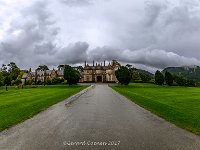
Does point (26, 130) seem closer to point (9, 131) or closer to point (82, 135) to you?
point (9, 131)

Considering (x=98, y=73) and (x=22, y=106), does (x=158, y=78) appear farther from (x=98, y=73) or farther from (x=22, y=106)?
(x=22, y=106)

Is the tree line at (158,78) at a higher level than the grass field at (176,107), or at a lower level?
higher

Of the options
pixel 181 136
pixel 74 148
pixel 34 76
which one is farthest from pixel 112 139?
pixel 34 76

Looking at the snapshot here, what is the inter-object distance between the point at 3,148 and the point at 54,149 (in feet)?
6.46

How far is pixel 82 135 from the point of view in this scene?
13570 millimetres

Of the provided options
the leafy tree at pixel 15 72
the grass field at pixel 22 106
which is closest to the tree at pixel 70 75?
the grass field at pixel 22 106

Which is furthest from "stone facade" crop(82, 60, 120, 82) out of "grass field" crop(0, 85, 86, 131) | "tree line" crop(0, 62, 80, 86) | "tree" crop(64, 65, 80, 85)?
"grass field" crop(0, 85, 86, 131)

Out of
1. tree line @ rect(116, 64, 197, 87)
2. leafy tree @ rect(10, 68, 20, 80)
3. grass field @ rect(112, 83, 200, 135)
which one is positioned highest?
leafy tree @ rect(10, 68, 20, 80)

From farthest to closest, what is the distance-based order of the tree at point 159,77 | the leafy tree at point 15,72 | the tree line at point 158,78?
the leafy tree at point 15,72
the tree at point 159,77
the tree line at point 158,78

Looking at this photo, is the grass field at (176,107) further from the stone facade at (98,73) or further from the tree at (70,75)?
the stone facade at (98,73)

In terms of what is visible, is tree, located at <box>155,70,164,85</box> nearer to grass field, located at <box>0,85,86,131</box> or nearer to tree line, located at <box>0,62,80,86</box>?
tree line, located at <box>0,62,80,86</box>

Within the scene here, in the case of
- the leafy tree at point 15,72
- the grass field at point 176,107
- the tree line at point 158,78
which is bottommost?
the grass field at point 176,107

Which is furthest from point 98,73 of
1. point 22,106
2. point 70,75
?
point 22,106

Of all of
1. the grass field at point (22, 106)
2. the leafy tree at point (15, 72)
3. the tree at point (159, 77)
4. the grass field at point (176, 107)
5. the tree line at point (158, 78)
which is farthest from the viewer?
the leafy tree at point (15, 72)
